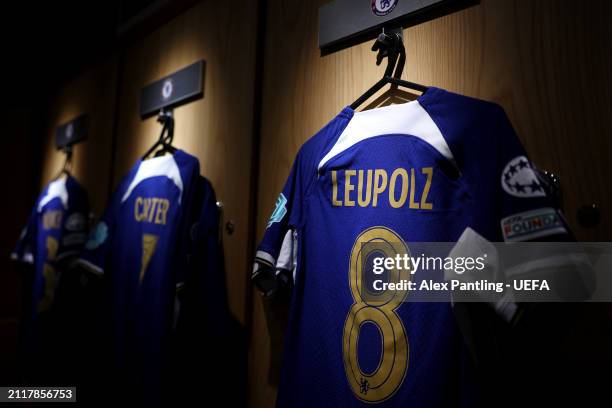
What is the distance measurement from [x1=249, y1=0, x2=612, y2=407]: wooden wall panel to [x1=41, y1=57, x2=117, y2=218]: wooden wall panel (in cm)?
121

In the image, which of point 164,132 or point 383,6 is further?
point 164,132

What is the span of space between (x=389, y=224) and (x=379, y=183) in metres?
0.08

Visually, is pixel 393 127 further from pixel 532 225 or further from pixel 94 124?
pixel 94 124

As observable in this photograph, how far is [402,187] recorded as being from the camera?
30.7 inches

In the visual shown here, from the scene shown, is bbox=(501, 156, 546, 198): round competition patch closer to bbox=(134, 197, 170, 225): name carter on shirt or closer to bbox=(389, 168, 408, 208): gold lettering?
bbox=(389, 168, 408, 208): gold lettering

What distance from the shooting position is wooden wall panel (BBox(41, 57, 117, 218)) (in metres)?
1.94

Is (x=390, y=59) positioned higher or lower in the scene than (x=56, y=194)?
higher

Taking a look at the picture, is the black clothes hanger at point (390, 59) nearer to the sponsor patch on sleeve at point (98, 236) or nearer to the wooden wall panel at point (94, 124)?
the sponsor patch on sleeve at point (98, 236)

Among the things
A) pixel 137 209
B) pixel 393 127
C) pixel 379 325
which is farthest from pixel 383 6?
pixel 137 209

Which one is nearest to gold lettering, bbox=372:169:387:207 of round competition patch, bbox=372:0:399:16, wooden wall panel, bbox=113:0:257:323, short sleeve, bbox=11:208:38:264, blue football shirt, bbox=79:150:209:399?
round competition patch, bbox=372:0:399:16

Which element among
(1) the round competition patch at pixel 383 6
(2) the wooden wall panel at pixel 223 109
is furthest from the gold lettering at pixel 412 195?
(2) the wooden wall panel at pixel 223 109

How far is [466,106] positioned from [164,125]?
107 centimetres

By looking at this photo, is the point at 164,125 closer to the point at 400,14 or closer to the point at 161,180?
the point at 161,180

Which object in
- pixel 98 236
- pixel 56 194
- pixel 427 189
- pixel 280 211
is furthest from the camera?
pixel 56 194
